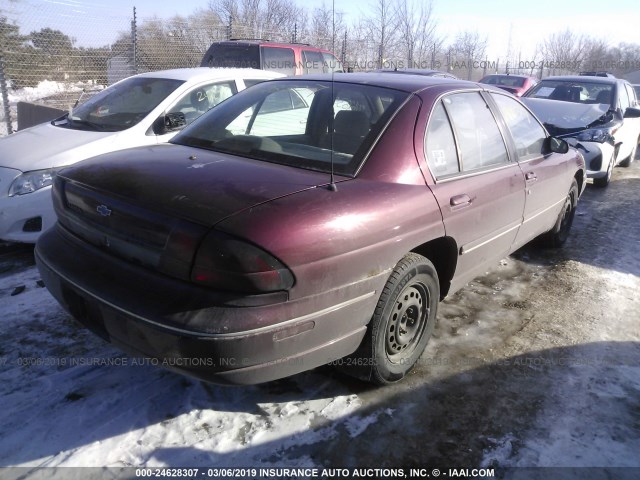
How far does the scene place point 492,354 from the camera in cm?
338

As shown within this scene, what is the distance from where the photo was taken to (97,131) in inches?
201

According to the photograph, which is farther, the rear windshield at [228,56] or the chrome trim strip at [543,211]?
the rear windshield at [228,56]

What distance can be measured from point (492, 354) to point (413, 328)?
0.70m

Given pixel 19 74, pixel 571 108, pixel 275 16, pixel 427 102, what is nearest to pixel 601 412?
pixel 427 102

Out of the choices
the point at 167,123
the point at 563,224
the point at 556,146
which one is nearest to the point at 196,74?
the point at 167,123

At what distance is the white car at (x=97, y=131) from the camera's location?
435 centimetres

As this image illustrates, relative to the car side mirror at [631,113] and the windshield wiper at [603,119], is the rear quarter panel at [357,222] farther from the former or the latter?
the car side mirror at [631,113]

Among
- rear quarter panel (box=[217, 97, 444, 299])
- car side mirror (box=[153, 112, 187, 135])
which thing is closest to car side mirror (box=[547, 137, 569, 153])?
rear quarter panel (box=[217, 97, 444, 299])

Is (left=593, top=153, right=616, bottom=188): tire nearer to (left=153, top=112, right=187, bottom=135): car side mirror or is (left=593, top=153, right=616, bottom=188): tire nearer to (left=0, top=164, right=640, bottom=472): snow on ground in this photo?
(left=0, top=164, right=640, bottom=472): snow on ground

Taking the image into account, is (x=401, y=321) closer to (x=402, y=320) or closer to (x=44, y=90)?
(x=402, y=320)

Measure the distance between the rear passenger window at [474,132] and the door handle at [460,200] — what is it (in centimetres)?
20

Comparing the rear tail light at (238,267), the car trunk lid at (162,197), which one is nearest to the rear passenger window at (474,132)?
the car trunk lid at (162,197)

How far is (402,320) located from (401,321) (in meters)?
0.02

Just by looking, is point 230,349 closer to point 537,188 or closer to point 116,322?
point 116,322
